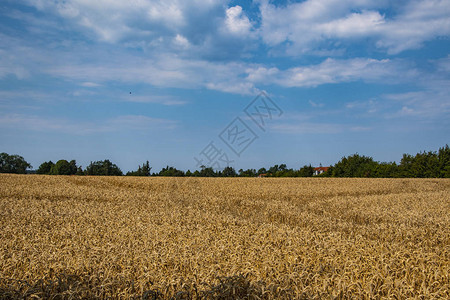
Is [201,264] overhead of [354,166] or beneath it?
beneath

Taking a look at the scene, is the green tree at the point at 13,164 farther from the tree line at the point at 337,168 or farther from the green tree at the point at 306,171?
the green tree at the point at 306,171

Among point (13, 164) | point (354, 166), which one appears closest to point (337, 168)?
point (354, 166)

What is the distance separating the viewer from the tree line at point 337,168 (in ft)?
193

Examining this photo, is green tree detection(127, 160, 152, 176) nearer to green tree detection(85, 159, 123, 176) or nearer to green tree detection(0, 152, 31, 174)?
green tree detection(85, 159, 123, 176)

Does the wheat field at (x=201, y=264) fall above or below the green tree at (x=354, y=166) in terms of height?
below

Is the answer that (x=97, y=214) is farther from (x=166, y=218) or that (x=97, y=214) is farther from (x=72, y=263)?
(x=72, y=263)

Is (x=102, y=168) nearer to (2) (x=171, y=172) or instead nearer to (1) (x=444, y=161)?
(2) (x=171, y=172)

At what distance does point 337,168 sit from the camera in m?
73.2

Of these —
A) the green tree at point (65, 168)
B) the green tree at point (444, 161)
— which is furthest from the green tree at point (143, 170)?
the green tree at point (444, 161)

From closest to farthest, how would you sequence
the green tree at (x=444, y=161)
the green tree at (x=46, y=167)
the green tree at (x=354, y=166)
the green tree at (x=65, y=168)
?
the green tree at (x=444, y=161)
the green tree at (x=354, y=166)
the green tree at (x=65, y=168)
the green tree at (x=46, y=167)

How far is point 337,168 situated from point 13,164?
84628 mm

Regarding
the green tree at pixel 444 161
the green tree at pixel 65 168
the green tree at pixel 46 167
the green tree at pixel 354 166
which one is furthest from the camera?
the green tree at pixel 46 167

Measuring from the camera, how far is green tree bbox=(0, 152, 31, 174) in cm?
8251

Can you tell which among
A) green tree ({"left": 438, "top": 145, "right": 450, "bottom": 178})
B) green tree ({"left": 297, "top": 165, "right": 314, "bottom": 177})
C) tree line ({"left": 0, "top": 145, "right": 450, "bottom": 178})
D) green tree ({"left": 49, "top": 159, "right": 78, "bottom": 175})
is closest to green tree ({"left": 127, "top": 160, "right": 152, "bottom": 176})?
tree line ({"left": 0, "top": 145, "right": 450, "bottom": 178})
